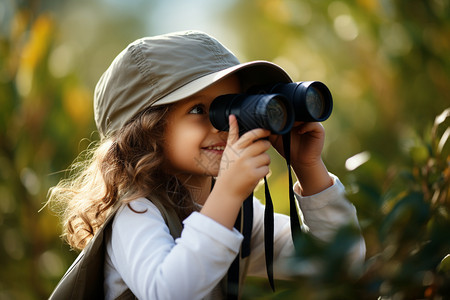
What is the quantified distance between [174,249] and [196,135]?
30cm

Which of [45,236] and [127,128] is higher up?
[127,128]

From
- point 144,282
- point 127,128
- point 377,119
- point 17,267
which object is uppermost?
point 127,128

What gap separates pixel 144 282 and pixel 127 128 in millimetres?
407

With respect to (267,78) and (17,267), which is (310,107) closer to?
(267,78)

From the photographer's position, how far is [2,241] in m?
2.20

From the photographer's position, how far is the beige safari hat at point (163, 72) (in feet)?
3.79

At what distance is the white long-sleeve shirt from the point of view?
934 millimetres

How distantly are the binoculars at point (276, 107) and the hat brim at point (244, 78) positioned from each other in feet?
0.17

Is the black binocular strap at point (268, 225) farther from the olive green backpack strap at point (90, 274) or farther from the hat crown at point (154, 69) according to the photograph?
the hat crown at point (154, 69)

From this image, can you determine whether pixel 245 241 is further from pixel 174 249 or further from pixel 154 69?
pixel 154 69

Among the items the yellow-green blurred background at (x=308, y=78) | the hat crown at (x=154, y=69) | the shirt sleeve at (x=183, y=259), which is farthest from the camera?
the yellow-green blurred background at (x=308, y=78)

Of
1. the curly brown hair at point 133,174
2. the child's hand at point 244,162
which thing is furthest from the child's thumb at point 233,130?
the curly brown hair at point 133,174

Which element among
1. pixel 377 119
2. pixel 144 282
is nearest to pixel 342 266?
pixel 144 282

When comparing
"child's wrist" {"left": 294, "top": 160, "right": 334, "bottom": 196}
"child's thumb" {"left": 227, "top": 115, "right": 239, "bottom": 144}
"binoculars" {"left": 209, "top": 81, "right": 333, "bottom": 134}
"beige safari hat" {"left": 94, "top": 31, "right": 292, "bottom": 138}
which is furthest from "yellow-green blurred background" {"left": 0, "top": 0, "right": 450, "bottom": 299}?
"beige safari hat" {"left": 94, "top": 31, "right": 292, "bottom": 138}
